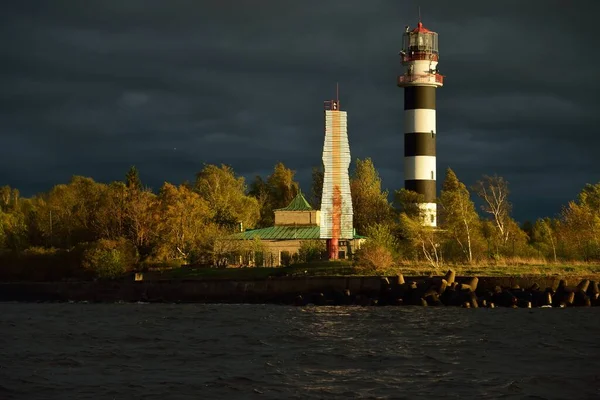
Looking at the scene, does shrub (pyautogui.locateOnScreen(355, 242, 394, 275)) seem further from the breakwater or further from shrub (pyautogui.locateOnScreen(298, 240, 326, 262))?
shrub (pyautogui.locateOnScreen(298, 240, 326, 262))

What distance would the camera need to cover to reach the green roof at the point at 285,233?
91125mm

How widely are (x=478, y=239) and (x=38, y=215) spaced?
5449 cm

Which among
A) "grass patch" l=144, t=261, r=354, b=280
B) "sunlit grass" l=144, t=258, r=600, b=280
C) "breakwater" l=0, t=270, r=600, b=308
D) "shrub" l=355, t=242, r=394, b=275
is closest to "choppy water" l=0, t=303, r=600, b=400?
"breakwater" l=0, t=270, r=600, b=308

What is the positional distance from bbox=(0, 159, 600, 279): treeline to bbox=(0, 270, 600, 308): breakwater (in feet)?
21.1

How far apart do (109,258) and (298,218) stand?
19498 millimetres

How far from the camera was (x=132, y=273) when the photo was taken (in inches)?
3371

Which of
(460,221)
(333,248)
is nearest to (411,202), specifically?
(460,221)

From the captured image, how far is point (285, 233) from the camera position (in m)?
92.6

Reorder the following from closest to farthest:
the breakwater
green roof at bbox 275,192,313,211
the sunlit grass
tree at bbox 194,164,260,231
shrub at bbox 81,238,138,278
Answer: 1. the breakwater
2. the sunlit grass
3. shrub at bbox 81,238,138,278
4. green roof at bbox 275,192,313,211
5. tree at bbox 194,164,260,231

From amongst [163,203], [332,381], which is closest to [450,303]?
[332,381]

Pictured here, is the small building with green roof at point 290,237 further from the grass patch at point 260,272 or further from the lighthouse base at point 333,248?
the grass patch at point 260,272

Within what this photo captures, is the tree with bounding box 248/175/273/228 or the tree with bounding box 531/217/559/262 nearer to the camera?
the tree with bounding box 531/217/559/262

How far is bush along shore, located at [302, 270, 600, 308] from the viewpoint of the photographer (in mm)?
61031

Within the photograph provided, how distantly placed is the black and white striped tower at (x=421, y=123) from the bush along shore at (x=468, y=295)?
24305 millimetres
